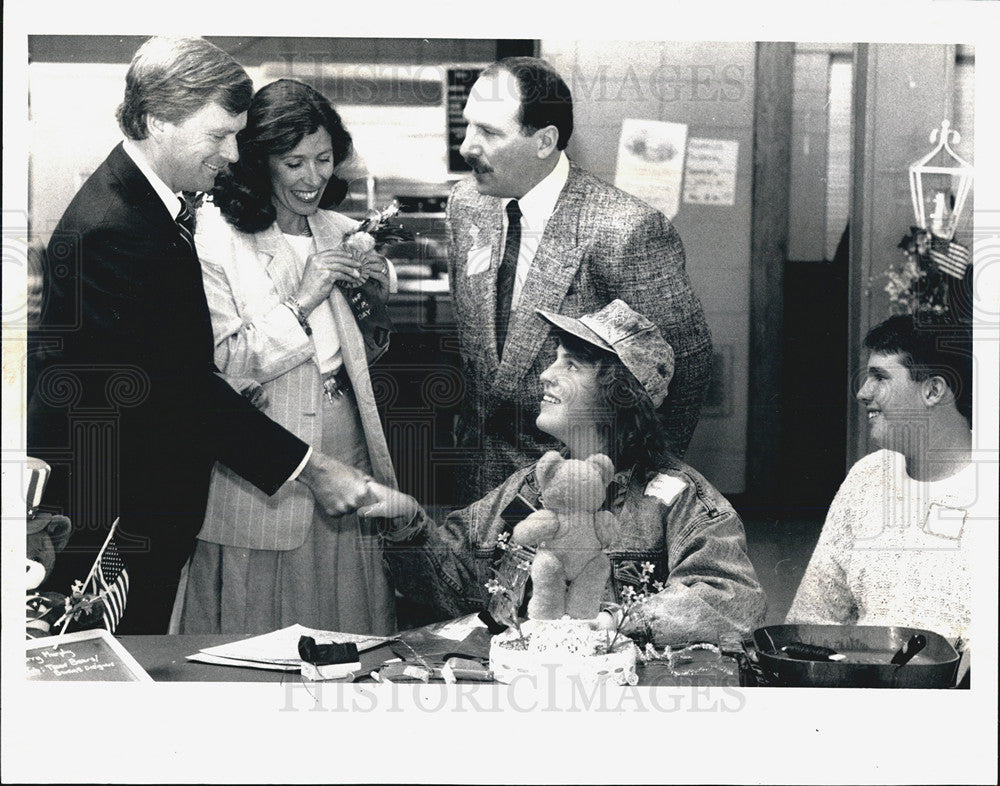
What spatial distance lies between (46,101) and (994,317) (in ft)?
11.4

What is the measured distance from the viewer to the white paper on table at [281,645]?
14.8 ft

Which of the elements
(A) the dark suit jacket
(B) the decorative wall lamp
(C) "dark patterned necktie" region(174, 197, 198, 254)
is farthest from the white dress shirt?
(B) the decorative wall lamp

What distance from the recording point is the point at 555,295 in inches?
183

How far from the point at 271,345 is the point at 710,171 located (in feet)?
5.56

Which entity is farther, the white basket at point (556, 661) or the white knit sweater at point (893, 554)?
the white knit sweater at point (893, 554)

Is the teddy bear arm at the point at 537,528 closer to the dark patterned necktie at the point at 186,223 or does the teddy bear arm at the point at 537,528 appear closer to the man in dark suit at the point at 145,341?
the man in dark suit at the point at 145,341

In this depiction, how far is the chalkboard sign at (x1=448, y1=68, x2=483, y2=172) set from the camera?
4.64m

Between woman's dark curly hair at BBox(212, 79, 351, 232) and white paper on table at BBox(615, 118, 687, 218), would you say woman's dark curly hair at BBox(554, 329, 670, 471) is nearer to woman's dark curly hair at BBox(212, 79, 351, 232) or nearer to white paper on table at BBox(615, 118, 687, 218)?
white paper on table at BBox(615, 118, 687, 218)

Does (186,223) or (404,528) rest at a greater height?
(186,223)

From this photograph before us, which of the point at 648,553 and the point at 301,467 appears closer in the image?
the point at 648,553

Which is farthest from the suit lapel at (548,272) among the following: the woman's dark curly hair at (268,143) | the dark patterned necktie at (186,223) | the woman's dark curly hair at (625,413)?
the dark patterned necktie at (186,223)

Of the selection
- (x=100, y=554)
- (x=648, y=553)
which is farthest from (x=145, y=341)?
(x=648, y=553)

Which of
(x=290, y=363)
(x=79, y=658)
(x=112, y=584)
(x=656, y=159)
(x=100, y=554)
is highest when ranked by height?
(x=656, y=159)

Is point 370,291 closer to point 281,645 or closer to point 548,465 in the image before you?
point 548,465
